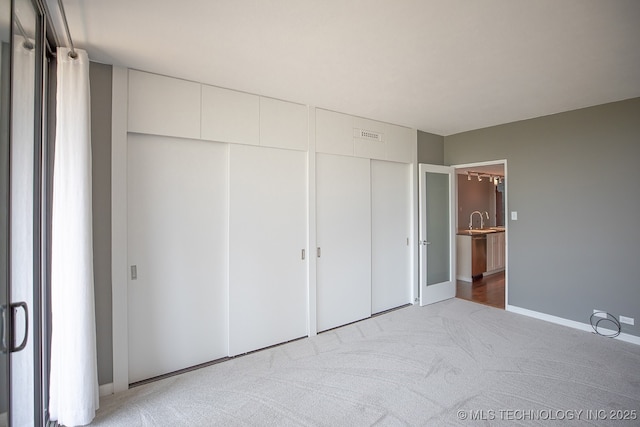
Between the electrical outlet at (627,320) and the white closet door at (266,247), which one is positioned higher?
the white closet door at (266,247)

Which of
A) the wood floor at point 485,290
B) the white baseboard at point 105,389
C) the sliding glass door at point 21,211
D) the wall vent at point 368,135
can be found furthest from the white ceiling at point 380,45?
the wood floor at point 485,290

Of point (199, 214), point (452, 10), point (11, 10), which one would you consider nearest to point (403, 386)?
point (199, 214)

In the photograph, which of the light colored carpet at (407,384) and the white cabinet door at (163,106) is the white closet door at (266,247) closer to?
the light colored carpet at (407,384)

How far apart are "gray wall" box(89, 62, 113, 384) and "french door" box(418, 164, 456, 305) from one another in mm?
3878

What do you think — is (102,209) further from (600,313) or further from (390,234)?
(600,313)

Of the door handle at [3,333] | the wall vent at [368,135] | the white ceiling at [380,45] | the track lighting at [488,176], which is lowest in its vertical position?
the door handle at [3,333]

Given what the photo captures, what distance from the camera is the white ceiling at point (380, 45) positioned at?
183 cm

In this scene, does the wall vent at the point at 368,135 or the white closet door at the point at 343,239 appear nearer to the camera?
the white closet door at the point at 343,239

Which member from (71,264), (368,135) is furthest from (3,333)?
(368,135)

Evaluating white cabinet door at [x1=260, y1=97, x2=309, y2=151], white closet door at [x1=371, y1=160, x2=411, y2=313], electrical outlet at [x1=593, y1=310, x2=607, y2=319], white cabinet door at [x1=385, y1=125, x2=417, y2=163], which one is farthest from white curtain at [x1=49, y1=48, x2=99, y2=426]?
electrical outlet at [x1=593, y1=310, x2=607, y2=319]

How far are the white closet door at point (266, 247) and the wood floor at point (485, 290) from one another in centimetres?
306

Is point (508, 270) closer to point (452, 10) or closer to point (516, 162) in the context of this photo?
point (516, 162)

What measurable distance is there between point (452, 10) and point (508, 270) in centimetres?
376

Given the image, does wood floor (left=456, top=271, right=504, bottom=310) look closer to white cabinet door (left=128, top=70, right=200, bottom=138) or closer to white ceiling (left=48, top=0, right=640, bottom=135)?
white ceiling (left=48, top=0, right=640, bottom=135)
